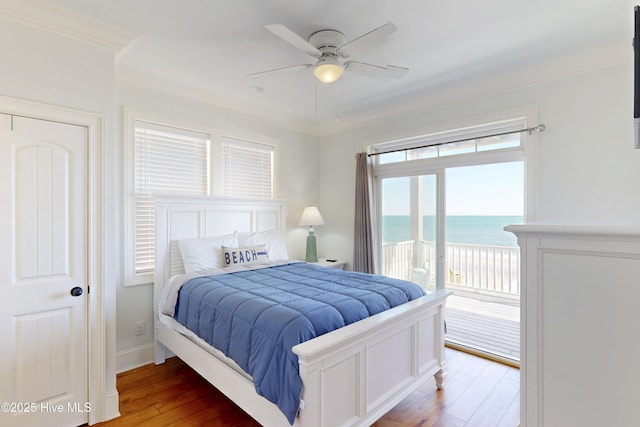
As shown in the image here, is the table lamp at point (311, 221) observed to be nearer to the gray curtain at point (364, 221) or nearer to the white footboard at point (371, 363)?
the gray curtain at point (364, 221)

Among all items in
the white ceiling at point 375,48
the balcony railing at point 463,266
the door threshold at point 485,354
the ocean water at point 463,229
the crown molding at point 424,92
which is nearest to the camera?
the white ceiling at point 375,48

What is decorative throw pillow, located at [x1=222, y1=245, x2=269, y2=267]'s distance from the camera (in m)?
3.26

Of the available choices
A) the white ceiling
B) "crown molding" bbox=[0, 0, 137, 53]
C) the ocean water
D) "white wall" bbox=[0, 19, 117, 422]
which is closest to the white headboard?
"white wall" bbox=[0, 19, 117, 422]

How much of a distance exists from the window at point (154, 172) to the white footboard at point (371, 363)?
221 cm

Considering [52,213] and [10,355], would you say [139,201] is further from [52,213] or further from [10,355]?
[10,355]

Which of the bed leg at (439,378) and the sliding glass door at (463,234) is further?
the sliding glass door at (463,234)

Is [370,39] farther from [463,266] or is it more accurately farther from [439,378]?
[463,266]

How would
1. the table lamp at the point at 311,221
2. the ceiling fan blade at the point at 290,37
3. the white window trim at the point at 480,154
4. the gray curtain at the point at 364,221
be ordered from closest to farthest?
the ceiling fan blade at the point at 290,37 → the white window trim at the point at 480,154 → the gray curtain at the point at 364,221 → the table lamp at the point at 311,221

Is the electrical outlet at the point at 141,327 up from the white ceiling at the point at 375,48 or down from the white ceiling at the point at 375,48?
down

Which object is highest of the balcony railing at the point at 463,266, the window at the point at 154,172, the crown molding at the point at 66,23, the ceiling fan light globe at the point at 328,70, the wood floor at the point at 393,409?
the crown molding at the point at 66,23

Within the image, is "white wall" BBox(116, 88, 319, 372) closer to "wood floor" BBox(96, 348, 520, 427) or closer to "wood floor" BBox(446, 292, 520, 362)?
"wood floor" BBox(96, 348, 520, 427)

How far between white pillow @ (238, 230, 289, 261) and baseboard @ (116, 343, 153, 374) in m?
1.34

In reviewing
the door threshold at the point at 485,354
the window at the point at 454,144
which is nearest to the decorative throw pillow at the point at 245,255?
the window at the point at 454,144

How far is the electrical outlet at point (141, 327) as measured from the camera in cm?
304
